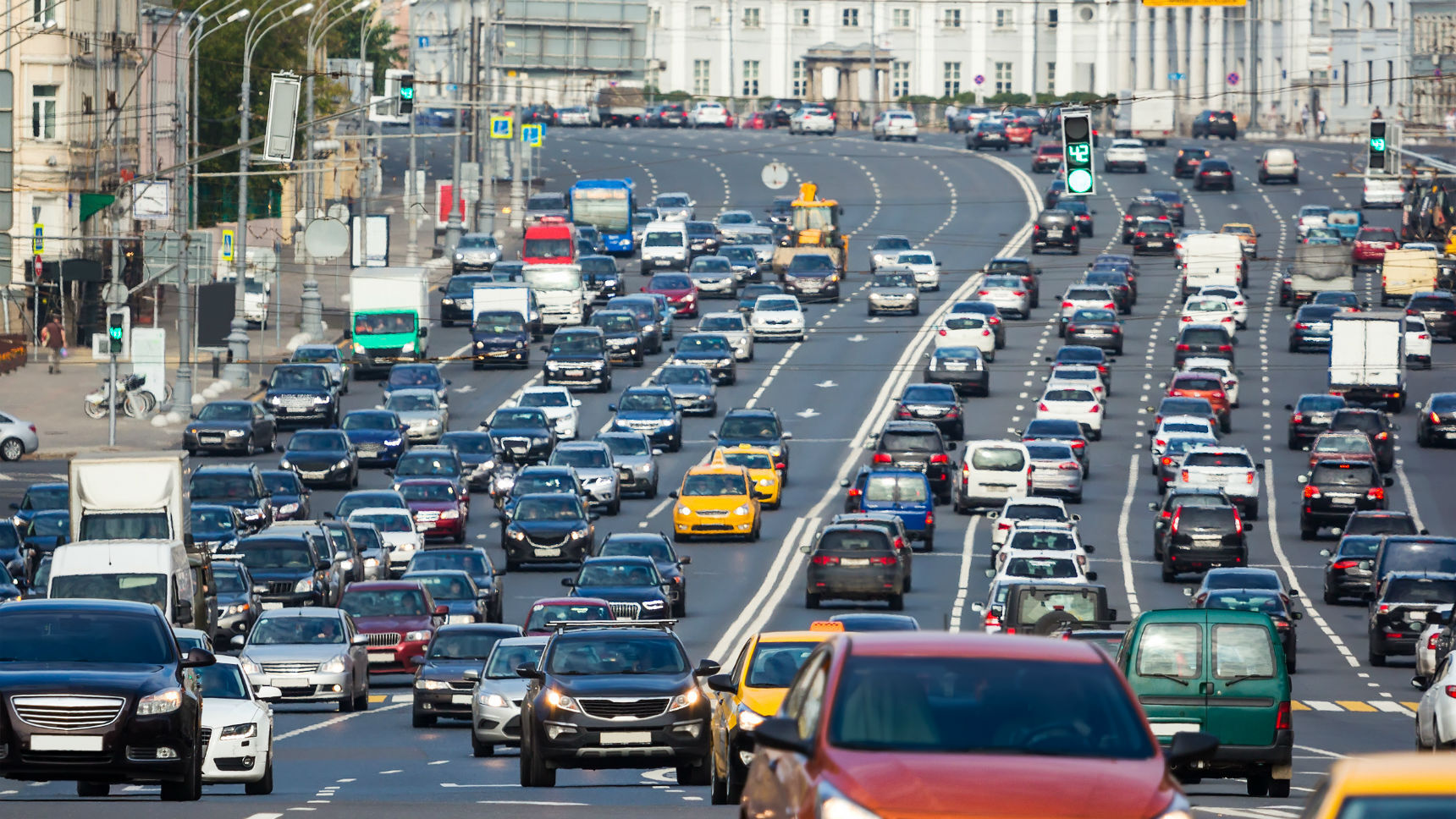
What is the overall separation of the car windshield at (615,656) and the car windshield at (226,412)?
3407 centimetres

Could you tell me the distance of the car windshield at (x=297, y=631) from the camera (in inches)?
1200

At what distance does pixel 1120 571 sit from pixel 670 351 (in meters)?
28.5

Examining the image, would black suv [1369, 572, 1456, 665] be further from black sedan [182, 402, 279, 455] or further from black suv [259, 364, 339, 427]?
black suv [259, 364, 339, 427]

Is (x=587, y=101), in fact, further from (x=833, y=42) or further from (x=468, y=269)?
(x=468, y=269)

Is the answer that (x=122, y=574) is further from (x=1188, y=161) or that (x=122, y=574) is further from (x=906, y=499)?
(x=1188, y=161)

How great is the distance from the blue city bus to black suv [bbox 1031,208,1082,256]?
46.8 feet

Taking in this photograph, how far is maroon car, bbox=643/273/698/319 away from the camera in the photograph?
76000mm

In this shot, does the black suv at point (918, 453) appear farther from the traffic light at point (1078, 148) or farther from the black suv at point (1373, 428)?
the traffic light at point (1078, 148)

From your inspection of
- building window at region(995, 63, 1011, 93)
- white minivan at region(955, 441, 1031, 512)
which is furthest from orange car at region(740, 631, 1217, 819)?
building window at region(995, 63, 1011, 93)

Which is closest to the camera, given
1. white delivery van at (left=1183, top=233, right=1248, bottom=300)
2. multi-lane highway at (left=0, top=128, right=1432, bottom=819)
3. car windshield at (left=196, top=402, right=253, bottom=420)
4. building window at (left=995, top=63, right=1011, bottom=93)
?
multi-lane highway at (left=0, top=128, right=1432, bottom=819)

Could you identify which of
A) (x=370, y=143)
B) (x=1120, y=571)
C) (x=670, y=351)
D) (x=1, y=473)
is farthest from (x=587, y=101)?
(x=1120, y=571)

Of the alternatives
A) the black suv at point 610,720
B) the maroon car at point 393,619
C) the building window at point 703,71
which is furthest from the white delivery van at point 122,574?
the building window at point 703,71

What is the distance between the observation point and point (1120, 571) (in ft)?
143

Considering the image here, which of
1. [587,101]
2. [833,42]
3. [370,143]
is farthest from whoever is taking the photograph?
[833,42]
